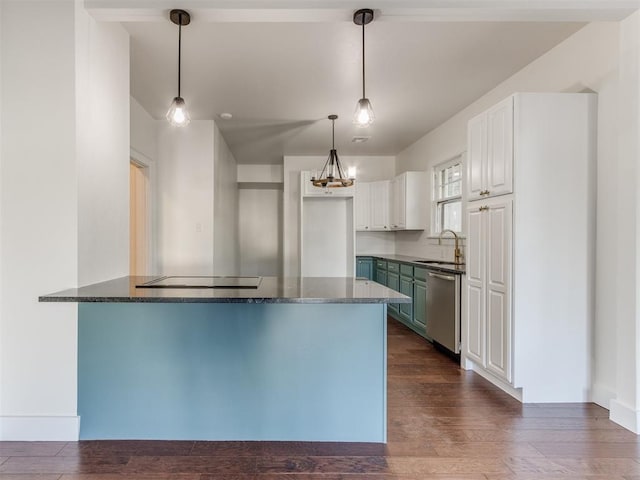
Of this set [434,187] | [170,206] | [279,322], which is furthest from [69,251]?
[434,187]

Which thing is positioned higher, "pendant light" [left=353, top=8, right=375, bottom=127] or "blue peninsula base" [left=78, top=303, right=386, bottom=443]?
"pendant light" [left=353, top=8, right=375, bottom=127]

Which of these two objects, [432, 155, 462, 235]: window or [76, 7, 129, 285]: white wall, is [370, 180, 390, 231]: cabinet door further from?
[76, 7, 129, 285]: white wall

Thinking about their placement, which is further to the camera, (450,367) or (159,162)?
(159,162)

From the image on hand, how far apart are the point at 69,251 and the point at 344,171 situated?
4.72 m

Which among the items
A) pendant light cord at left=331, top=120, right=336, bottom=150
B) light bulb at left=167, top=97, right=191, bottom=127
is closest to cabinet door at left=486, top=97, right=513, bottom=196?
pendant light cord at left=331, top=120, right=336, bottom=150

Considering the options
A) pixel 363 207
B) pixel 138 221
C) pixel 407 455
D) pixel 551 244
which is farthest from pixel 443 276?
pixel 138 221

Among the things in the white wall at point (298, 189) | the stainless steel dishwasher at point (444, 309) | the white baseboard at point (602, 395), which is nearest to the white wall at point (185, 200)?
the white wall at point (298, 189)

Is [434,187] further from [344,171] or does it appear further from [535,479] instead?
[535,479]

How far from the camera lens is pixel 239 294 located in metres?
1.79

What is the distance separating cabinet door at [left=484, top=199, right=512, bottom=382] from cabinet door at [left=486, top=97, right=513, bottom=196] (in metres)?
0.13

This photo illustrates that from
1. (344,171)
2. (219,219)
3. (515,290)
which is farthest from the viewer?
(344,171)

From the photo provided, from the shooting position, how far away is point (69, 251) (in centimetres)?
A: 204

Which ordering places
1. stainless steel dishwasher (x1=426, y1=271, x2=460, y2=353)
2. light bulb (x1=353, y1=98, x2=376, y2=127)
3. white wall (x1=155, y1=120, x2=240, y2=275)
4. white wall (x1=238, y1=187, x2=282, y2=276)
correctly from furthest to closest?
white wall (x1=238, y1=187, x2=282, y2=276) → white wall (x1=155, y1=120, x2=240, y2=275) → stainless steel dishwasher (x1=426, y1=271, x2=460, y2=353) → light bulb (x1=353, y1=98, x2=376, y2=127)

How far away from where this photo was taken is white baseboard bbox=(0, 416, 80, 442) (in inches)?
79.6
